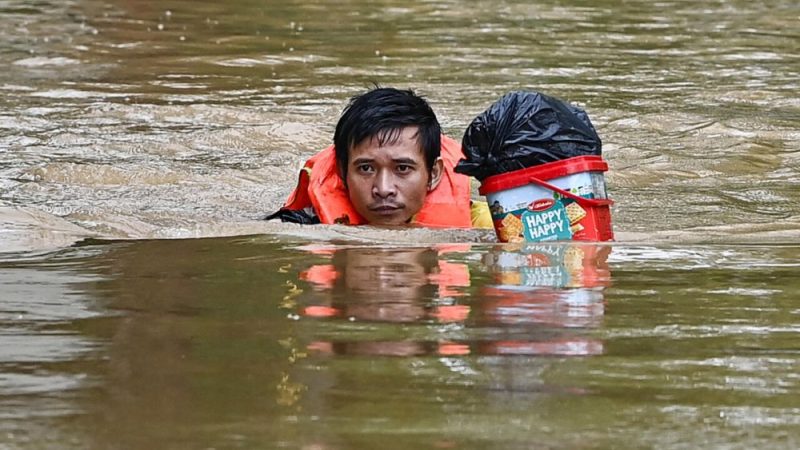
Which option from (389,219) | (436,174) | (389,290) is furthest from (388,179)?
(389,290)

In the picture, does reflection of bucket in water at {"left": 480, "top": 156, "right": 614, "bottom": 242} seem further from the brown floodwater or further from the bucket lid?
the brown floodwater

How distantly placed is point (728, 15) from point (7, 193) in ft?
32.9

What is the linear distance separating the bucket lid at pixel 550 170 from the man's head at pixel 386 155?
0.73 m

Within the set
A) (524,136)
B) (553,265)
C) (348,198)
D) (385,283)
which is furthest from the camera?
(348,198)

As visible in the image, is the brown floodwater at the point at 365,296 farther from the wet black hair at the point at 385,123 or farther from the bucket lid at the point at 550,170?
the wet black hair at the point at 385,123

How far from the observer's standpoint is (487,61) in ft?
39.3

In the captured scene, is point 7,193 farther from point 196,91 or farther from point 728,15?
point 728,15

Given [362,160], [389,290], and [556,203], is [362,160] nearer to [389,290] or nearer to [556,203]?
[556,203]

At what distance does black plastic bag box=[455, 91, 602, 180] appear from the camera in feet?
16.4

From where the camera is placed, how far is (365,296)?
3.60m

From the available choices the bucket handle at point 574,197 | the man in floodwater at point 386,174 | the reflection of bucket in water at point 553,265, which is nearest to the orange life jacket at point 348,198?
the man in floodwater at point 386,174

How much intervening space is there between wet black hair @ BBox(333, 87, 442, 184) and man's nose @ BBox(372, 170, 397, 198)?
13cm

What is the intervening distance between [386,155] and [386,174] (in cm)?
8

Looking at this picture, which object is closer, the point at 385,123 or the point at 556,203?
the point at 556,203
